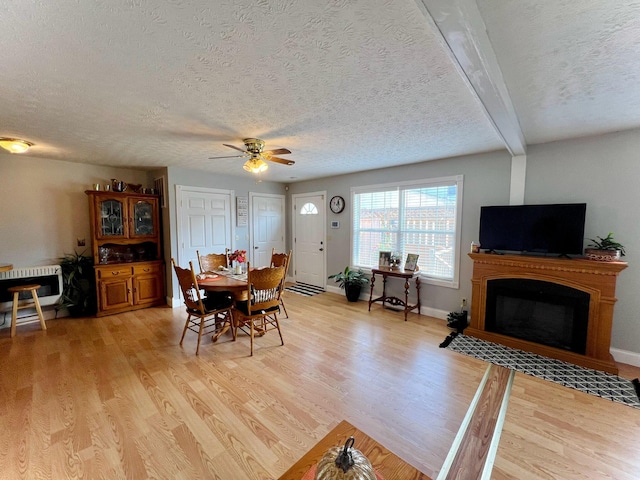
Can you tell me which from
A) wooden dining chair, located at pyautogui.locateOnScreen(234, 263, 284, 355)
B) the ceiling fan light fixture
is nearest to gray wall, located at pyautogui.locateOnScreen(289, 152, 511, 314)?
wooden dining chair, located at pyautogui.locateOnScreen(234, 263, 284, 355)

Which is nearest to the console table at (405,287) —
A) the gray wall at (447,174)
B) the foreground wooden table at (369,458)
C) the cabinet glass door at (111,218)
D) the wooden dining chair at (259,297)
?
the gray wall at (447,174)

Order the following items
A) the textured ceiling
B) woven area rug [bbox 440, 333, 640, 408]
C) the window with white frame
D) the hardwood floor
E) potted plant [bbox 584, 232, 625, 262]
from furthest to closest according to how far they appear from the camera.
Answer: the window with white frame → potted plant [bbox 584, 232, 625, 262] → woven area rug [bbox 440, 333, 640, 408] → the hardwood floor → the textured ceiling

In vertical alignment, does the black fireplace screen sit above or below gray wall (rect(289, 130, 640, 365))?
below

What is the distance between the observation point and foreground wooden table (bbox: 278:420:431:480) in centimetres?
96

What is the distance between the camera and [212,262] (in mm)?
4055

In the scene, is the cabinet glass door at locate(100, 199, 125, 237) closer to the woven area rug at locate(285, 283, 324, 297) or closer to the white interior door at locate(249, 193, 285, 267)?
the white interior door at locate(249, 193, 285, 267)

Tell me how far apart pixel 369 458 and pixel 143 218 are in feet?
15.6

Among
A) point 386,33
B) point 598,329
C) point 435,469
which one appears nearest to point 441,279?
point 598,329

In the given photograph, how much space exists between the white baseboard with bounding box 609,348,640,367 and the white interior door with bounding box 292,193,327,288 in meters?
4.10

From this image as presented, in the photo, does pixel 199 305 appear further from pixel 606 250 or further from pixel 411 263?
pixel 606 250

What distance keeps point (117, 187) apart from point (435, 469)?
516 centimetres

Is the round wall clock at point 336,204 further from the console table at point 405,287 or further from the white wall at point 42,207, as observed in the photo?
the white wall at point 42,207

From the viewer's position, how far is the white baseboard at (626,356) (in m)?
2.65

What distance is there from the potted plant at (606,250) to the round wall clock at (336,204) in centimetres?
342
